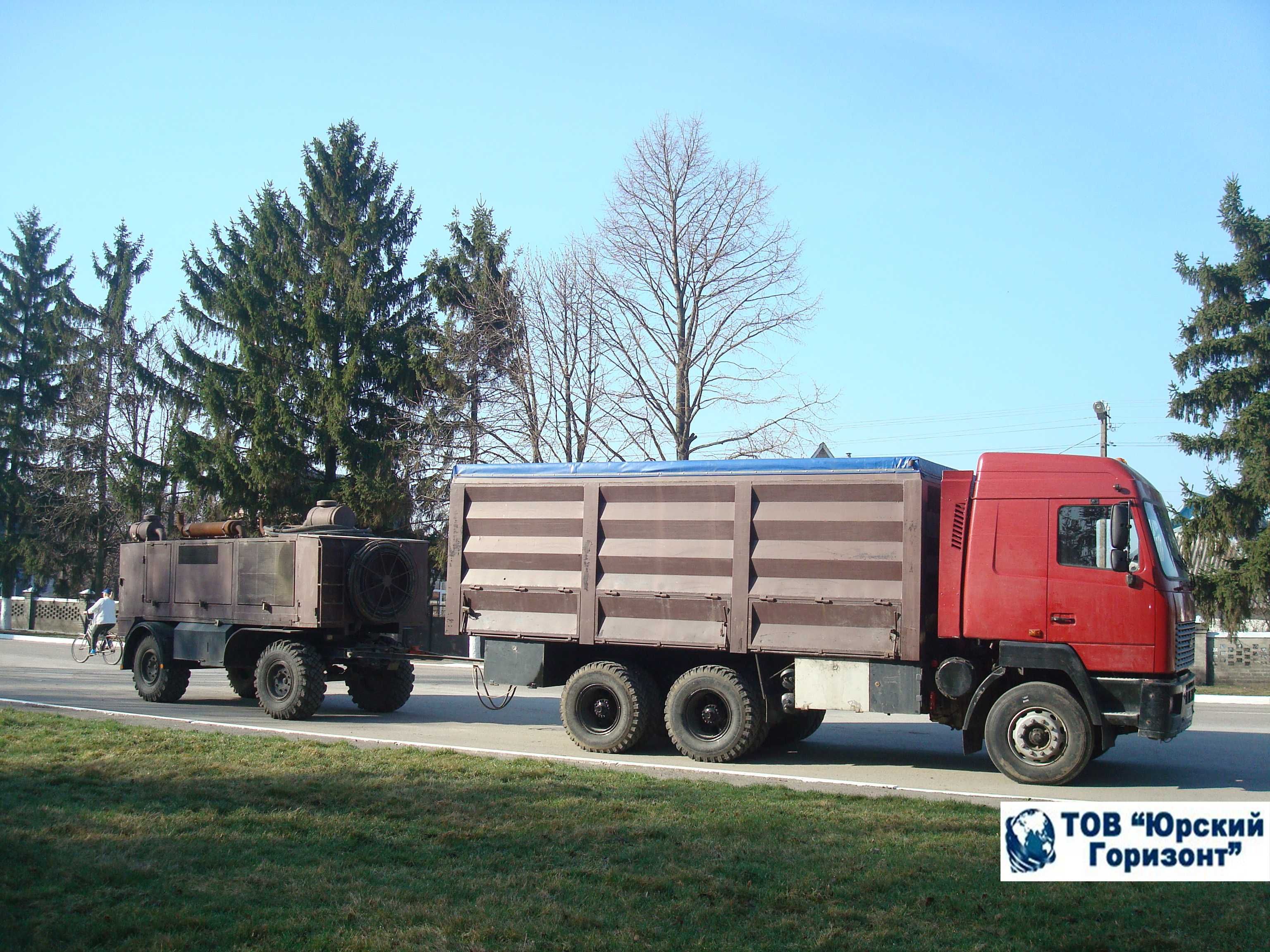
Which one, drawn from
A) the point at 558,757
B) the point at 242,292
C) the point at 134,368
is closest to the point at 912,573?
the point at 558,757

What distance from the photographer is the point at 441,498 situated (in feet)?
100

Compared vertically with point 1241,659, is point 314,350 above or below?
above

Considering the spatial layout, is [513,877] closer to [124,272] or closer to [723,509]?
[723,509]

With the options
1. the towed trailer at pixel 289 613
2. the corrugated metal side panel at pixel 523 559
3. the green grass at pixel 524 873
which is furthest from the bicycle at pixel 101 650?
the green grass at pixel 524 873

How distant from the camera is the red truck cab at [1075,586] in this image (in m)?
9.63

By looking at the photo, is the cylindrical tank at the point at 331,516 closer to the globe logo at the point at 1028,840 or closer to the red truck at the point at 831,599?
the red truck at the point at 831,599

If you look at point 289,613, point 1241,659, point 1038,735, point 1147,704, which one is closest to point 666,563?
point 1038,735

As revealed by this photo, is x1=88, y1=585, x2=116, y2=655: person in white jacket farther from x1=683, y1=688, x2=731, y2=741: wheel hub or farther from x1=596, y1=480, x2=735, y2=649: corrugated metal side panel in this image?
x1=683, y1=688, x2=731, y2=741: wheel hub

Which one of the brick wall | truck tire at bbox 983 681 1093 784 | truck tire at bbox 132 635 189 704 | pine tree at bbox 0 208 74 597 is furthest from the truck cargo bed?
pine tree at bbox 0 208 74 597

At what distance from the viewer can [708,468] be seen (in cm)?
1145

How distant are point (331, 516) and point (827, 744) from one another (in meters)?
7.58

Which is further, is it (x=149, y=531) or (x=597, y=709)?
(x=149, y=531)

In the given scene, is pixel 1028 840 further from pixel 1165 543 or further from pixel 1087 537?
pixel 1165 543

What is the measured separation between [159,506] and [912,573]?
114ft
